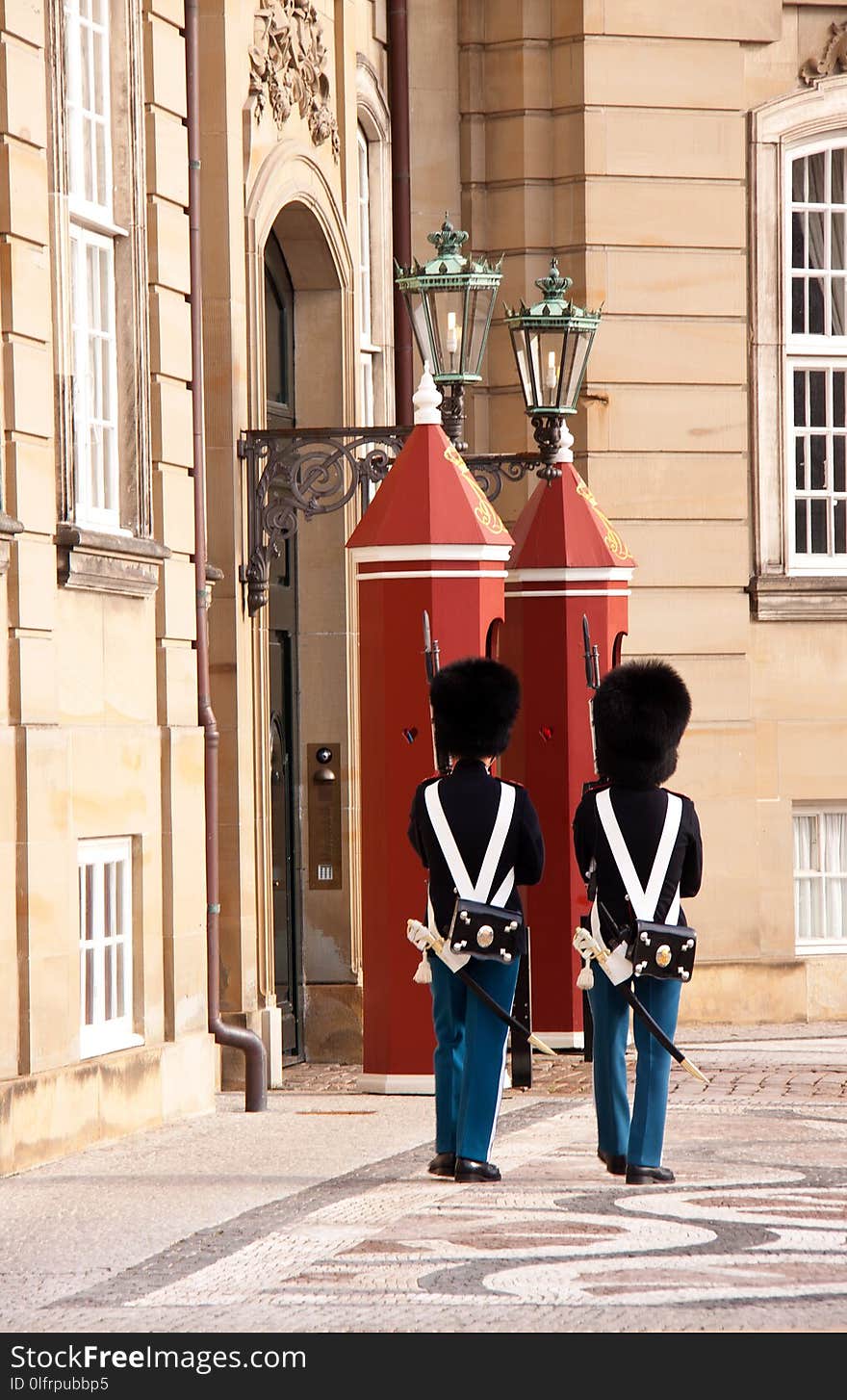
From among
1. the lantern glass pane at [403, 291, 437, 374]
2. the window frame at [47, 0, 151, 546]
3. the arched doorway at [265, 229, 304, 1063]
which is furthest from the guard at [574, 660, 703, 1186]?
the arched doorway at [265, 229, 304, 1063]

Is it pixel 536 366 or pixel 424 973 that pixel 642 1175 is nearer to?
pixel 424 973

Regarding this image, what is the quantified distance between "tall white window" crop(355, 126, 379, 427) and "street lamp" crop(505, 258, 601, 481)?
274 centimetres

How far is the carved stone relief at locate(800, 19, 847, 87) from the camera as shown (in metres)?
17.3

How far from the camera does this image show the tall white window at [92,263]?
11.1 metres

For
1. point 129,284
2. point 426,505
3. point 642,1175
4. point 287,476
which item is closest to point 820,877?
point 287,476

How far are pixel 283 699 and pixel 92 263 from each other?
441cm

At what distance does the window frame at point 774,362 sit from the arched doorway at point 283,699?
3.38 meters

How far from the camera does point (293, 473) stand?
13.2 m

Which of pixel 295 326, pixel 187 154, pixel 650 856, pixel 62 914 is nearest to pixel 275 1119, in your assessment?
pixel 62 914

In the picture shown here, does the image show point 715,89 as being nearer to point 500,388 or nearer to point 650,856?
point 500,388

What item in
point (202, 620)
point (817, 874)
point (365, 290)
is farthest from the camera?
point (817, 874)

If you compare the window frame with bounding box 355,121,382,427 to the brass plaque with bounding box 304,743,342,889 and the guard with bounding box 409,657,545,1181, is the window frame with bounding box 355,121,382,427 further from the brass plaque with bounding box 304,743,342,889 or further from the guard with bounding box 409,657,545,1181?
the guard with bounding box 409,657,545,1181

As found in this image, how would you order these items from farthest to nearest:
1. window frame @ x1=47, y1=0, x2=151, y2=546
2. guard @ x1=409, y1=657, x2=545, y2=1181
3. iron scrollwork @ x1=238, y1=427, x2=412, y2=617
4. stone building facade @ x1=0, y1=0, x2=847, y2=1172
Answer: iron scrollwork @ x1=238, y1=427, x2=412, y2=617 → window frame @ x1=47, y1=0, x2=151, y2=546 → stone building facade @ x1=0, y1=0, x2=847, y2=1172 → guard @ x1=409, y1=657, x2=545, y2=1181

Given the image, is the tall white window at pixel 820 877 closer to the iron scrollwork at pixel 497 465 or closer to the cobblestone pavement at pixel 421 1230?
the iron scrollwork at pixel 497 465
